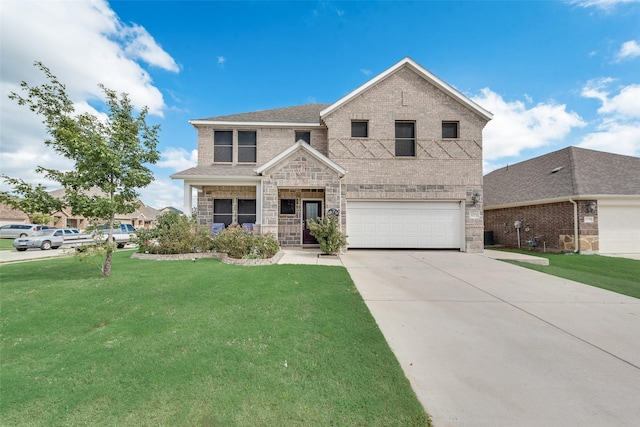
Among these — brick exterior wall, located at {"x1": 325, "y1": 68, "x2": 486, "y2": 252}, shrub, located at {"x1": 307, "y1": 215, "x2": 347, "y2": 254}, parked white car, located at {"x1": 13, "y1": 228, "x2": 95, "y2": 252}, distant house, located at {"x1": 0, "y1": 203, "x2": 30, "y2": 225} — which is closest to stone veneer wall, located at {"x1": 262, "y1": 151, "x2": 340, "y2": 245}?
shrub, located at {"x1": 307, "y1": 215, "x2": 347, "y2": 254}

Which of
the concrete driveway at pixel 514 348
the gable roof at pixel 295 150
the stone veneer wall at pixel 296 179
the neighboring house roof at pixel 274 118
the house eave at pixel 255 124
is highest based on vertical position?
the neighboring house roof at pixel 274 118

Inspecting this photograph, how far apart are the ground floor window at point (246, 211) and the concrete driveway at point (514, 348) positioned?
25.8 feet

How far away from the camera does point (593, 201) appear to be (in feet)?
39.6

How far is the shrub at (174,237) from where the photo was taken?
9.86 m

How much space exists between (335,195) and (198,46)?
1009 cm

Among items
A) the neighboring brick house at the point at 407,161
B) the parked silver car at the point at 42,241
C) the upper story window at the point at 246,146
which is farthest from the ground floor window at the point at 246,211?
the parked silver car at the point at 42,241

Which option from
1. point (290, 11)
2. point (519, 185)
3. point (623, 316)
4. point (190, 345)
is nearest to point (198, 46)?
point (290, 11)

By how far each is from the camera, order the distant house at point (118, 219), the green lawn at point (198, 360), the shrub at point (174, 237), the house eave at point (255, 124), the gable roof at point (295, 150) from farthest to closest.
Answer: the distant house at point (118, 219)
the house eave at point (255, 124)
the gable roof at point (295, 150)
the shrub at point (174, 237)
the green lawn at point (198, 360)

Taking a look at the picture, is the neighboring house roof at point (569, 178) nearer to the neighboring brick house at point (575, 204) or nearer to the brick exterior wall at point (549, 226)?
the neighboring brick house at point (575, 204)

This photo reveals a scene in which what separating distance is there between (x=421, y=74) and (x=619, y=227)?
1190 centimetres

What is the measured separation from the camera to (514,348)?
348 cm

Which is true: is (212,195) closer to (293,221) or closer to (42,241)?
(293,221)

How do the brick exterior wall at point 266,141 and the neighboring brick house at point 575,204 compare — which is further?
the brick exterior wall at point 266,141

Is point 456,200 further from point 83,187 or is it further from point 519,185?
point 83,187
